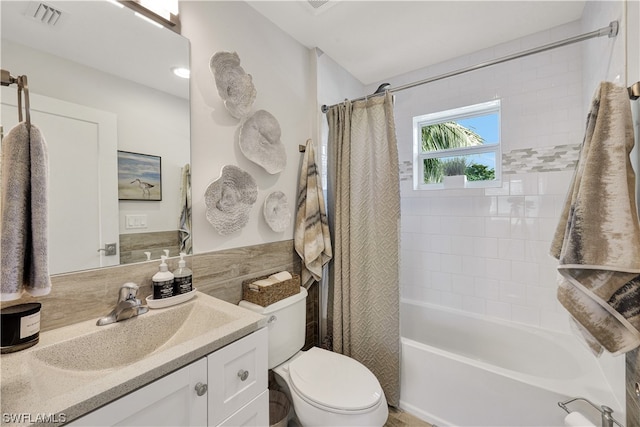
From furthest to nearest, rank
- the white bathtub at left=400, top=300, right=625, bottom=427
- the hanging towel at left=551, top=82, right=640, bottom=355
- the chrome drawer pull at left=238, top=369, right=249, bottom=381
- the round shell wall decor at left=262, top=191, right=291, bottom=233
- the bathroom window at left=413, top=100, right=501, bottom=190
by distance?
the bathroom window at left=413, top=100, right=501, bottom=190 → the round shell wall decor at left=262, top=191, right=291, bottom=233 → the white bathtub at left=400, top=300, right=625, bottom=427 → the chrome drawer pull at left=238, top=369, right=249, bottom=381 → the hanging towel at left=551, top=82, right=640, bottom=355

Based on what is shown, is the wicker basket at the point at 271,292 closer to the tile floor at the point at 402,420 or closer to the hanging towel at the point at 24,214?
the hanging towel at the point at 24,214

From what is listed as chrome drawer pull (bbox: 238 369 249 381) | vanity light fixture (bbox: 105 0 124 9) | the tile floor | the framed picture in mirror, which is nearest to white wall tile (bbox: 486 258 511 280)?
the tile floor

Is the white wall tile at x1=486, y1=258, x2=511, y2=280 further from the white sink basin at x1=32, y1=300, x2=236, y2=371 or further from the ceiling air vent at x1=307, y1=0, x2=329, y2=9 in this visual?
the ceiling air vent at x1=307, y1=0, x2=329, y2=9

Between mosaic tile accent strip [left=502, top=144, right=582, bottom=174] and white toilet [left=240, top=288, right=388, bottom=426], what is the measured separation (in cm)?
178

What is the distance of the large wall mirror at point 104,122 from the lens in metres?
0.90

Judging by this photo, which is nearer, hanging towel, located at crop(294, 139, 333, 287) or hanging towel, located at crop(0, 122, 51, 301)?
hanging towel, located at crop(0, 122, 51, 301)

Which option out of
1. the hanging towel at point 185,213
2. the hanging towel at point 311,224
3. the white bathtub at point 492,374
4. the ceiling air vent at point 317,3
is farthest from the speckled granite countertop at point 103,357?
the ceiling air vent at point 317,3

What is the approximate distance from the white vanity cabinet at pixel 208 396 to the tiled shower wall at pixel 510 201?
5.90 ft

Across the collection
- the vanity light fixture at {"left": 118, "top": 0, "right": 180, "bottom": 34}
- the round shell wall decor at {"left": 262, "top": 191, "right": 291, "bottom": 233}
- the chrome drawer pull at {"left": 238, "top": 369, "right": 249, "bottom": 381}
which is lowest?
the chrome drawer pull at {"left": 238, "top": 369, "right": 249, "bottom": 381}

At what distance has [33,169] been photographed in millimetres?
729

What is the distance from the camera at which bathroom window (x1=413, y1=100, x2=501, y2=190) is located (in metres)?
2.13

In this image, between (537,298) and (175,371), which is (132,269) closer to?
(175,371)

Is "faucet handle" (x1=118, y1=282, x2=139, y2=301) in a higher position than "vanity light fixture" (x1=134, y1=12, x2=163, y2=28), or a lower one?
lower

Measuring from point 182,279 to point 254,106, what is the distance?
104 cm
